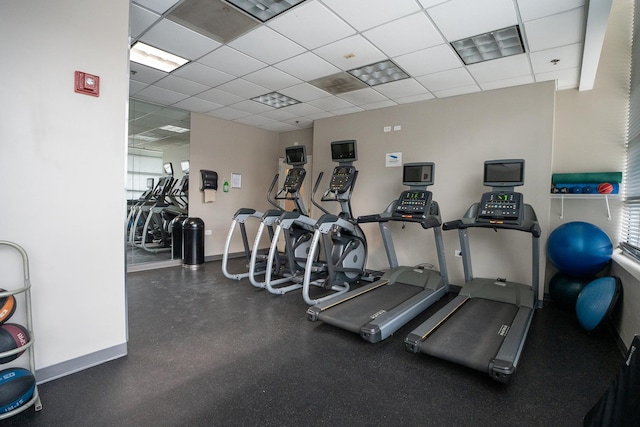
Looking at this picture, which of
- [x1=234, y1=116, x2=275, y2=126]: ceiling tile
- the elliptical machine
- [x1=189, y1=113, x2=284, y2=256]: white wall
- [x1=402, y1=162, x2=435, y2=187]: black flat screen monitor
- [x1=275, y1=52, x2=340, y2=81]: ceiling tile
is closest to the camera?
[x1=275, y1=52, x2=340, y2=81]: ceiling tile

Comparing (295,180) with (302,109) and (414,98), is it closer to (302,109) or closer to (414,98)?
(302,109)

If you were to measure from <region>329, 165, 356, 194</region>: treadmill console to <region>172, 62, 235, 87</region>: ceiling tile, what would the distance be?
207 centimetres

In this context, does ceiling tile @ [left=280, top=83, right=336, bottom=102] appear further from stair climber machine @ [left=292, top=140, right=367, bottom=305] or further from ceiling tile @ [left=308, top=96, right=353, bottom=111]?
stair climber machine @ [left=292, top=140, right=367, bottom=305]

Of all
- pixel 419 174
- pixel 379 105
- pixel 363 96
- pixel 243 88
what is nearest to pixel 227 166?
pixel 243 88

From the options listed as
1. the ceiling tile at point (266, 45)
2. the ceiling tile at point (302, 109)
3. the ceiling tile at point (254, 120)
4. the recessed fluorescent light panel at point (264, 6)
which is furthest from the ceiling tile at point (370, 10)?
the ceiling tile at point (254, 120)

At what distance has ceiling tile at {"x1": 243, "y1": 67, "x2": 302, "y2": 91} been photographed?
3973 mm

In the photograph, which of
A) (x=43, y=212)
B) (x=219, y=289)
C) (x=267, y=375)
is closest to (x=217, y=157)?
(x=219, y=289)


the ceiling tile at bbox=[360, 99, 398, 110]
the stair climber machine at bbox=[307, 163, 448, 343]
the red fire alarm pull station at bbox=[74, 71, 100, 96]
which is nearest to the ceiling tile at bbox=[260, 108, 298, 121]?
the ceiling tile at bbox=[360, 99, 398, 110]

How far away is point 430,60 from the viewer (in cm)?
351

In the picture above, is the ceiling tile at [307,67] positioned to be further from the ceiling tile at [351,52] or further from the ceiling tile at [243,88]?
the ceiling tile at [243,88]

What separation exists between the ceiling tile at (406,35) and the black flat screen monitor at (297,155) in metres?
2.10

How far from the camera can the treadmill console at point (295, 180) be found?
16.1 feet

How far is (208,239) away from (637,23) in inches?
278

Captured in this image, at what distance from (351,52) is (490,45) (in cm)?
148
